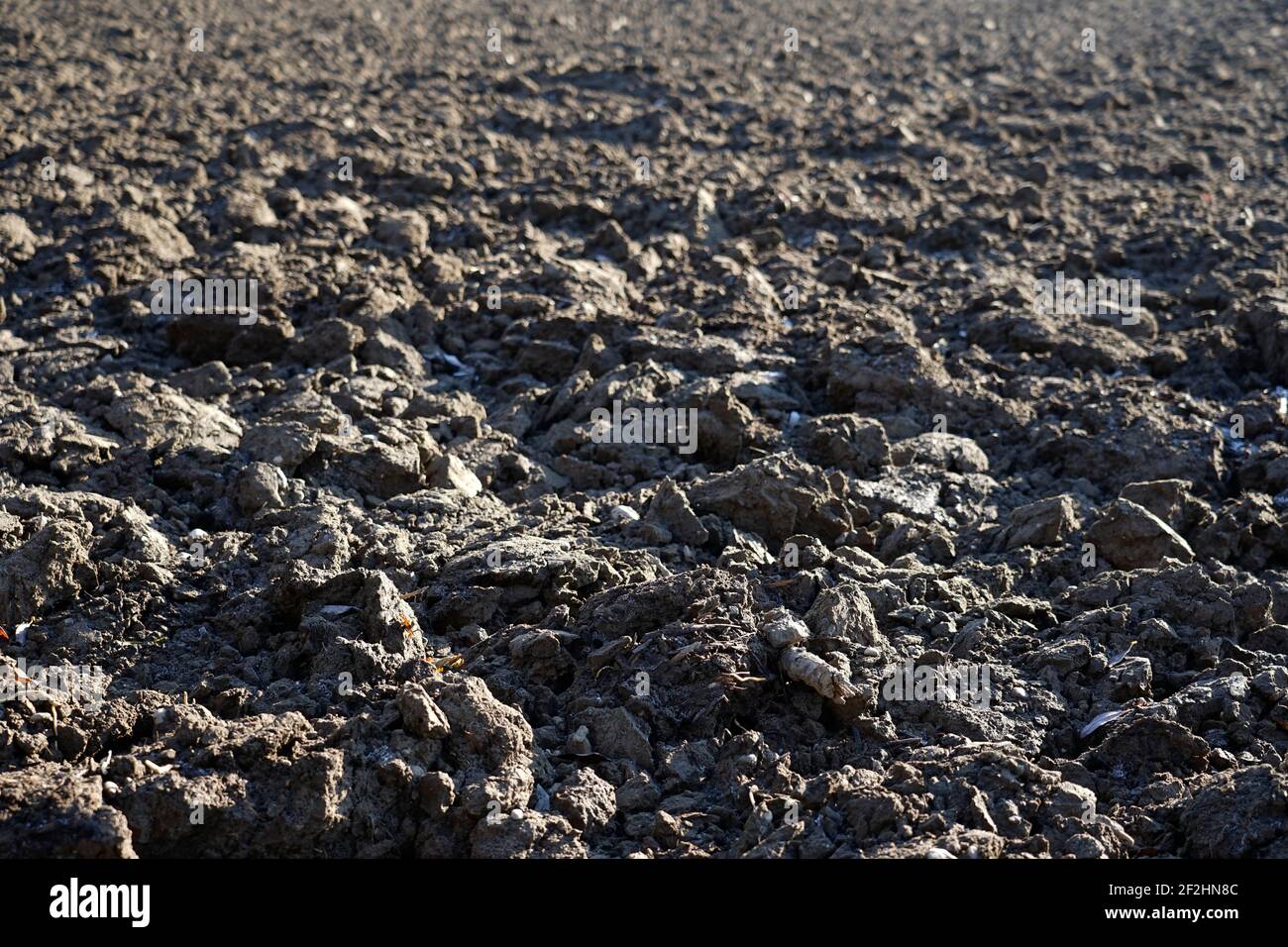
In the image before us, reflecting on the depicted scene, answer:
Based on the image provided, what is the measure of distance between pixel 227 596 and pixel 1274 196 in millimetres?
10396

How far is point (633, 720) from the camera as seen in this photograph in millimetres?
4676

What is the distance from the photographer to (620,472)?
6.82m

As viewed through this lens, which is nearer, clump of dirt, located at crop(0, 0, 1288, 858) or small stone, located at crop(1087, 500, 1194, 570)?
clump of dirt, located at crop(0, 0, 1288, 858)

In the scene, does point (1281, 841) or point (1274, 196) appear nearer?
point (1281, 841)

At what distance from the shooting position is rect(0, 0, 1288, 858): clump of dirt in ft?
14.1

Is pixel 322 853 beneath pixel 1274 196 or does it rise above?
beneath

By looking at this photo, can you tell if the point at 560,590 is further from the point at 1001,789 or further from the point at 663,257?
the point at 663,257

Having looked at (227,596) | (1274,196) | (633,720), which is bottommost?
(633,720)

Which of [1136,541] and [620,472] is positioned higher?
[620,472]

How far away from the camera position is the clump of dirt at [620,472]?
431 cm

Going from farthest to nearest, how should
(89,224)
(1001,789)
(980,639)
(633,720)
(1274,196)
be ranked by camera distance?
(1274,196) < (89,224) < (980,639) < (633,720) < (1001,789)

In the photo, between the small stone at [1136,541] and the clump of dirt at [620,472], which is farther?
the small stone at [1136,541]

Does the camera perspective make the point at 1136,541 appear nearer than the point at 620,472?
Yes
